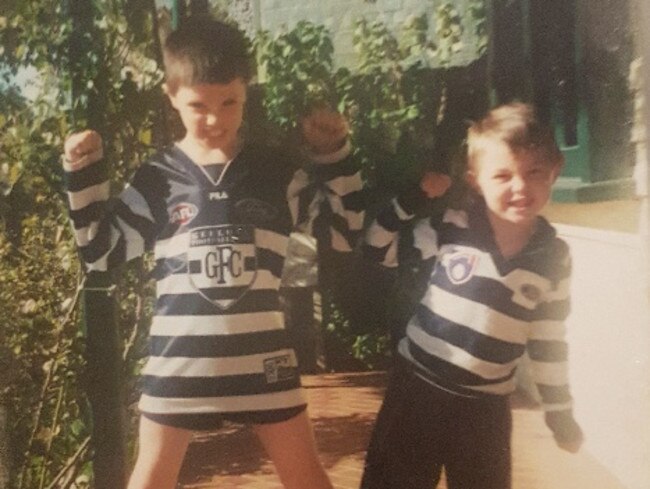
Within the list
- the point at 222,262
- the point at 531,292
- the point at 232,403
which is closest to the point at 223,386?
the point at 232,403

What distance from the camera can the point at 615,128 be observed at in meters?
0.82

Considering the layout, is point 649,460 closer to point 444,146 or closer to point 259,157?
point 444,146

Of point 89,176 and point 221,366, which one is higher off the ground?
point 89,176

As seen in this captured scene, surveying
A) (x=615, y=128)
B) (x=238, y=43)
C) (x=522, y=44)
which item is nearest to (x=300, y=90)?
(x=238, y=43)

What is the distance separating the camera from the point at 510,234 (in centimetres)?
78

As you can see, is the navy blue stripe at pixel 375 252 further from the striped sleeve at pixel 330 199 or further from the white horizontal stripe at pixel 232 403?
the white horizontal stripe at pixel 232 403

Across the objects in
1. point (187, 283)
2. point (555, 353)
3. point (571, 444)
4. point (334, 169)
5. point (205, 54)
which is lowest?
point (571, 444)

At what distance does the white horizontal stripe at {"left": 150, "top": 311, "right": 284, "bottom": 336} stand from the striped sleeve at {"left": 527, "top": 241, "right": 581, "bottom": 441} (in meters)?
0.27

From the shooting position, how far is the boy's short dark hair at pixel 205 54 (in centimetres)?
76

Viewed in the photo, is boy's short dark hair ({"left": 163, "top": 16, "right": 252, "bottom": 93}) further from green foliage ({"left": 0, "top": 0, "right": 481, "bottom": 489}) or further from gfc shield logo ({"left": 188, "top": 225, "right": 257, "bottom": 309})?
gfc shield logo ({"left": 188, "top": 225, "right": 257, "bottom": 309})

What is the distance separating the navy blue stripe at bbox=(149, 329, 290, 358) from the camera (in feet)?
2.52

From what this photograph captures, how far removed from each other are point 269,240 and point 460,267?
20cm

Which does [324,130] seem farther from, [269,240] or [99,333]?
[99,333]

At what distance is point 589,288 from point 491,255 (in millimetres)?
114
